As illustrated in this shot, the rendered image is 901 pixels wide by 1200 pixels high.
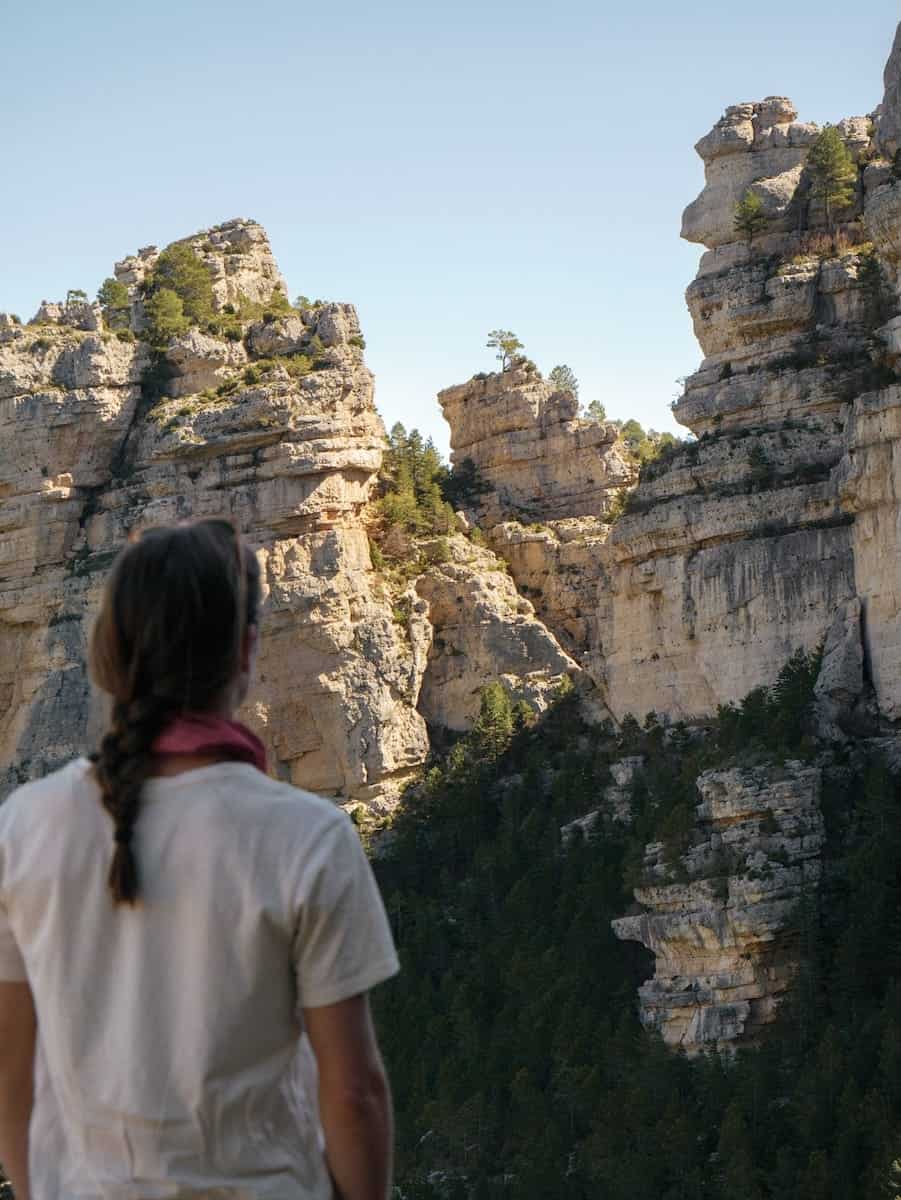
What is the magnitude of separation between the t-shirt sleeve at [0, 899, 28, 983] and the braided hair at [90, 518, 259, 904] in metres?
0.35

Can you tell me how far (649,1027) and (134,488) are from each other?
94.1 ft

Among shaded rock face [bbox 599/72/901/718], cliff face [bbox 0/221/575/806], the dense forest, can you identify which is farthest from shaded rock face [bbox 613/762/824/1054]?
cliff face [bbox 0/221/575/806]

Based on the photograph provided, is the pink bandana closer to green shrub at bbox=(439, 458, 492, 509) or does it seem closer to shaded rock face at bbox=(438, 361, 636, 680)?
shaded rock face at bbox=(438, 361, 636, 680)

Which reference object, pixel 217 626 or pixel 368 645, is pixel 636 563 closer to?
pixel 368 645

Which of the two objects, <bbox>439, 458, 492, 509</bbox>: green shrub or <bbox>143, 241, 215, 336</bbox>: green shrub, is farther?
<bbox>439, 458, 492, 509</bbox>: green shrub

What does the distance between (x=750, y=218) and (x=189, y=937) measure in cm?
6075

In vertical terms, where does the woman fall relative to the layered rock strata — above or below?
below

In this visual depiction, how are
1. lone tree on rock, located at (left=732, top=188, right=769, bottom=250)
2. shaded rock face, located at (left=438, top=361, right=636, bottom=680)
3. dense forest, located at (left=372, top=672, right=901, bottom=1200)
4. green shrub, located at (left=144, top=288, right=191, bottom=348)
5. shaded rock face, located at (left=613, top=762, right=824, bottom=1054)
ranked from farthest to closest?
shaded rock face, located at (left=438, top=361, right=636, bottom=680) < green shrub, located at (left=144, top=288, right=191, bottom=348) < lone tree on rock, located at (left=732, top=188, right=769, bottom=250) < shaded rock face, located at (left=613, top=762, right=824, bottom=1054) < dense forest, located at (left=372, top=672, right=901, bottom=1200)

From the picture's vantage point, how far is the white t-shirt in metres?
5.03

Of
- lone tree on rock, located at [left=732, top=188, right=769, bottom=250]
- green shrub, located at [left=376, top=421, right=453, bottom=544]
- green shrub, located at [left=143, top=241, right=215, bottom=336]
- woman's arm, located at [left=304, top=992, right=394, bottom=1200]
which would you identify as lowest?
woman's arm, located at [left=304, top=992, right=394, bottom=1200]

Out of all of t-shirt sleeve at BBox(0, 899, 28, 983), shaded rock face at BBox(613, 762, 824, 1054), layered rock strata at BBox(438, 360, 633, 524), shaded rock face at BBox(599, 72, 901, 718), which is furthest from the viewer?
layered rock strata at BBox(438, 360, 633, 524)

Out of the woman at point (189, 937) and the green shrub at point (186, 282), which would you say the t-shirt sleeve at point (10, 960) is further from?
the green shrub at point (186, 282)

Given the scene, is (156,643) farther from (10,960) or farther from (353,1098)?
(353,1098)

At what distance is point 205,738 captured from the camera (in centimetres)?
516
